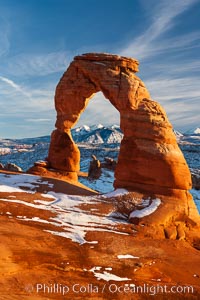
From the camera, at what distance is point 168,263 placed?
15102 mm

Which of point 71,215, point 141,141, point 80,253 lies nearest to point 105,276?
point 80,253

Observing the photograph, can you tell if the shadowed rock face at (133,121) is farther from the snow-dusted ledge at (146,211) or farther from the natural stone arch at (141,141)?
the snow-dusted ledge at (146,211)

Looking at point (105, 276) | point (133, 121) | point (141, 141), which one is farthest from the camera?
point (133, 121)

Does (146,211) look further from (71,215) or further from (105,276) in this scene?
(105,276)

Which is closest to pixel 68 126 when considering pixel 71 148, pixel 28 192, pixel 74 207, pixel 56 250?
pixel 71 148

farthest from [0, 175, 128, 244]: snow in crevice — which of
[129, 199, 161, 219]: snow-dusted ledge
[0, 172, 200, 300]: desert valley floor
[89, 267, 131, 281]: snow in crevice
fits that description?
[89, 267, 131, 281]: snow in crevice

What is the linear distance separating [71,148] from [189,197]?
1278cm

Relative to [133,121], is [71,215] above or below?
below

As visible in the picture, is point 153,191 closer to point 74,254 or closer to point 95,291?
point 74,254

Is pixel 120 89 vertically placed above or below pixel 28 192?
above

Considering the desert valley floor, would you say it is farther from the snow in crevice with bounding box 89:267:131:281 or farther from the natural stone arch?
the natural stone arch

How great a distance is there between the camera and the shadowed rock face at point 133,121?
23922mm

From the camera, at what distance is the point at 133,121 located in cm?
2539

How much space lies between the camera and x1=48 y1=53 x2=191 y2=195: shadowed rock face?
23.9 metres
